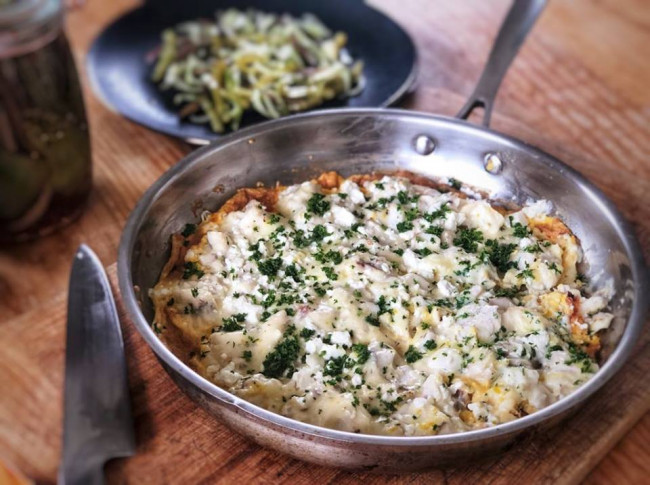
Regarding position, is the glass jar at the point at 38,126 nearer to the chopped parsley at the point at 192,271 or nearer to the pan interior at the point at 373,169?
the pan interior at the point at 373,169

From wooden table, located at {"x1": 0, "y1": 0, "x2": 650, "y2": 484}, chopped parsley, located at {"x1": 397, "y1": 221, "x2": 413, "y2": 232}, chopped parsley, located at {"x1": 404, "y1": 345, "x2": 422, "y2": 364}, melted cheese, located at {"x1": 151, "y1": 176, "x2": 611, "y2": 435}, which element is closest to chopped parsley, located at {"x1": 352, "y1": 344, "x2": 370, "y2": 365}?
melted cheese, located at {"x1": 151, "y1": 176, "x2": 611, "y2": 435}

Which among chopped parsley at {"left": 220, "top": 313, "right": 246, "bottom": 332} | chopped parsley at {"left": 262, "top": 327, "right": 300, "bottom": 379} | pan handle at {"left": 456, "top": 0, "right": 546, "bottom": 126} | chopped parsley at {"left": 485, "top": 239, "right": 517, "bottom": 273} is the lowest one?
chopped parsley at {"left": 220, "top": 313, "right": 246, "bottom": 332}

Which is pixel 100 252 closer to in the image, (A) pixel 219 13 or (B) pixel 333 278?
(B) pixel 333 278

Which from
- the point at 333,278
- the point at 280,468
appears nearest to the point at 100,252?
the point at 333,278

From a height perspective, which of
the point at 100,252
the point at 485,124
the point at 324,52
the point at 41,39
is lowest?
the point at 100,252

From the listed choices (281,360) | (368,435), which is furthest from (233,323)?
(368,435)

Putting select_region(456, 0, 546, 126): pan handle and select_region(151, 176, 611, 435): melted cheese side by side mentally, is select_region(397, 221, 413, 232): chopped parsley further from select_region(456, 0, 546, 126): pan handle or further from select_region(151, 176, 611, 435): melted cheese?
select_region(456, 0, 546, 126): pan handle
